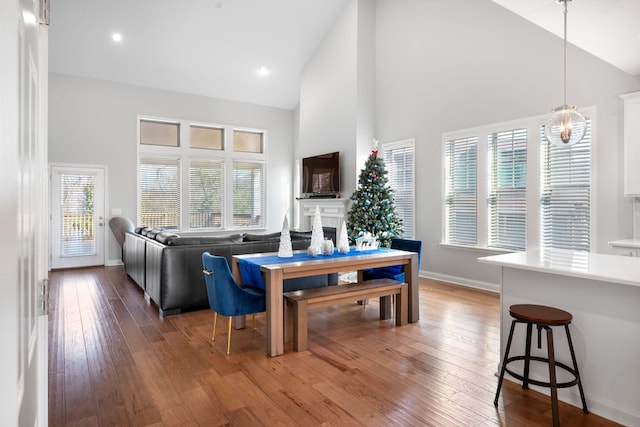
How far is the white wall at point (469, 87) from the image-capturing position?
180 inches

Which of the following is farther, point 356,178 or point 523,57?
point 356,178

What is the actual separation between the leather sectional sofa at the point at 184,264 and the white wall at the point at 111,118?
337 cm

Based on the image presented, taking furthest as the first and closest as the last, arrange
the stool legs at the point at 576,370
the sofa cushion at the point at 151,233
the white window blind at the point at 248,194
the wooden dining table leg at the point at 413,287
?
the white window blind at the point at 248,194 < the sofa cushion at the point at 151,233 < the wooden dining table leg at the point at 413,287 < the stool legs at the point at 576,370

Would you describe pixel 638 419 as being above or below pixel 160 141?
below

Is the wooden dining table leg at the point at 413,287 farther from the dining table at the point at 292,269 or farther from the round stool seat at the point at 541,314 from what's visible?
the round stool seat at the point at 541,314

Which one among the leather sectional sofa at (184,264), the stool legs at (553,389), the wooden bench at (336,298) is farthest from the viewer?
the leather sectional sofa at (184,264)

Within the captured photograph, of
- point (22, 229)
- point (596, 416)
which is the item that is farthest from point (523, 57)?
point (22, 229)

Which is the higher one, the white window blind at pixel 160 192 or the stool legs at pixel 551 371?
the white window blind at pixel 160 192

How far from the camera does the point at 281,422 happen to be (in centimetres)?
237

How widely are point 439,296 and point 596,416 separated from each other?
305 centimetres

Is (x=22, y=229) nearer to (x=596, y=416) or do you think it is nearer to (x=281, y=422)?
(x=281, y=422)

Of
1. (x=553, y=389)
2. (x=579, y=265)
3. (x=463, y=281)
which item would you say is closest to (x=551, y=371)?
(x=553, y=389)

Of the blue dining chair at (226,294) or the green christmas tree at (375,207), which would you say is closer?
the blue dining chair at (226,294)

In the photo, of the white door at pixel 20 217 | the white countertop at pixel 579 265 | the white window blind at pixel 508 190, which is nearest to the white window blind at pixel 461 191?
the white window blind at pixel 508 190
